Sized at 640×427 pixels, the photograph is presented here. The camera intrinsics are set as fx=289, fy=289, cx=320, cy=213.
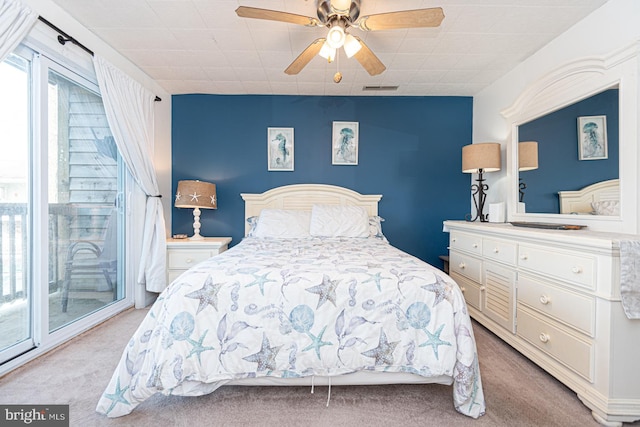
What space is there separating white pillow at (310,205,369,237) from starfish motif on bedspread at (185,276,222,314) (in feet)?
5.44

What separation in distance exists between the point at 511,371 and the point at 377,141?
2710mm

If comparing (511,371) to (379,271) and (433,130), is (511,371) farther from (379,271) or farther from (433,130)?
(433,130)

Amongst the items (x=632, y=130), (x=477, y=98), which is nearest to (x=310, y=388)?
(x=632, y=130)

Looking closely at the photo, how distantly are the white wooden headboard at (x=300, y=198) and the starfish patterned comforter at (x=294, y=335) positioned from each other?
2.14 metres

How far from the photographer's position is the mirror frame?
1.77m

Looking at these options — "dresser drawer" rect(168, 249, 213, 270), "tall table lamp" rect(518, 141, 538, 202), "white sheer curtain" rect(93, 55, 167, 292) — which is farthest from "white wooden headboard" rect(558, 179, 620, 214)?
"white sheer curtain" rect(93, 55, 167, 292)

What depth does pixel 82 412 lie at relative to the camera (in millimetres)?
1495

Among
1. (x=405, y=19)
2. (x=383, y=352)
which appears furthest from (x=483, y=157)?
(x=383, y=352)

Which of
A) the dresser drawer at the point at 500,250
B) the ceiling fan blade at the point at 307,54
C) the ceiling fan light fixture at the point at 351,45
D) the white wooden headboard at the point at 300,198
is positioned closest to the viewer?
the ceiling fan light fixture at the point at 351,45

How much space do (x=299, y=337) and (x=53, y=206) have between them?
7.16 ft

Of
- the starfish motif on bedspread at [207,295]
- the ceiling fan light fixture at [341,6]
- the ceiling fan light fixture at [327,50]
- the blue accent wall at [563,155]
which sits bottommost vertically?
the starfish motif on bedspread at [207,295]

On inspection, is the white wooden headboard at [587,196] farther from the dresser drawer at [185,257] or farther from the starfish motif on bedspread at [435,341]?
the dresser drawer at [185,257]

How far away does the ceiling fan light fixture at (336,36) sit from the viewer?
1722 mm

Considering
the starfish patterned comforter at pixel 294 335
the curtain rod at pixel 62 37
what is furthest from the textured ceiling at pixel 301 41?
the starfish patterned comforter at pixel 294 335
